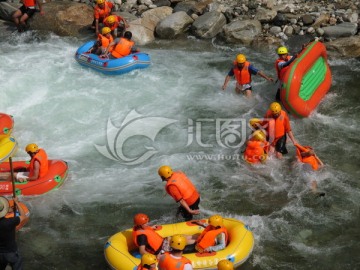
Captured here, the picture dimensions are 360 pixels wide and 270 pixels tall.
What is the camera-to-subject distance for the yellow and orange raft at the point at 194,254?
292 inches

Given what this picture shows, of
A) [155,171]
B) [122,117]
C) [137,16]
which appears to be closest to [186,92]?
[122,117]

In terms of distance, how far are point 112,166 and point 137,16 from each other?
690cm

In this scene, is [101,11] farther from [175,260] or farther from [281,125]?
[175,260]

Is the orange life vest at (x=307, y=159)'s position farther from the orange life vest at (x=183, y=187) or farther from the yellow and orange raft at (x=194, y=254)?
the orange life vest at (x=183, y=187)

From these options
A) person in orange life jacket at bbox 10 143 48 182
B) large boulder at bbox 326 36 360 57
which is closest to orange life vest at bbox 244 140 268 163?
person in orange life jacket at bbox 10 143 48 182

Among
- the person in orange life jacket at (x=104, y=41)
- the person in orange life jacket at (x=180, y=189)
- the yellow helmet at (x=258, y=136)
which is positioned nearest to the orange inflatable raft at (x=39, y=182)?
the person in orange life jacket at (x=180, y=189)

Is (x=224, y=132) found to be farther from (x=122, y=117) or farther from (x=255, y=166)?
(x=122, y=117)

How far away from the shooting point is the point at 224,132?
1143 centimetres

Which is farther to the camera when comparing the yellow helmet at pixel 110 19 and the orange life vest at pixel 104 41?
the yellow helmet at pixel 110 19

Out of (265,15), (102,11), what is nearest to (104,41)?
(102,11)

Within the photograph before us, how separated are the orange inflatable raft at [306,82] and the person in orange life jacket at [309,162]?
1504mm

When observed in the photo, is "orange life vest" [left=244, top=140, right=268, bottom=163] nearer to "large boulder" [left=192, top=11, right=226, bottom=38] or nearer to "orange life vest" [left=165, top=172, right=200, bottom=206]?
"orange life vest" [left=165, top=172, right=200, bottom=206]

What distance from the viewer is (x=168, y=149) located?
11.0 metres

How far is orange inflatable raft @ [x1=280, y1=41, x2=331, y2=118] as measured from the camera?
35.3 feet
